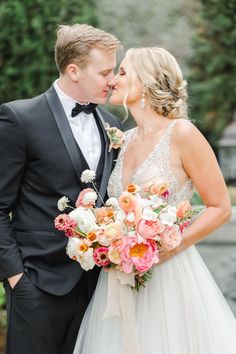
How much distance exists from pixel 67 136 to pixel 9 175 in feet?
1.10

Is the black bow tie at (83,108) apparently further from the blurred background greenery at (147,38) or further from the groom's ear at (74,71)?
the blurred background greenery at (147,38)

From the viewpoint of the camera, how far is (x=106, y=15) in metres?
11.1

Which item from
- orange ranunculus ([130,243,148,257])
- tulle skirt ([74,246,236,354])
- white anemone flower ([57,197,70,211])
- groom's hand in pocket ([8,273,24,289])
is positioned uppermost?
white anemone flower ([57,197,70,211])

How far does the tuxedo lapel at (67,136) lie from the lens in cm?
360

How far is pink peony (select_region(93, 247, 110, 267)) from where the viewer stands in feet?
10.6

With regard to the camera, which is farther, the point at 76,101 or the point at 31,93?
the point at 31,93

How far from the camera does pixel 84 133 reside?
12.3ft

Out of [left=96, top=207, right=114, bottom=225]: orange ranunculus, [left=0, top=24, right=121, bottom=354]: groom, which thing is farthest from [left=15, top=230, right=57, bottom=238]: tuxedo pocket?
[left=96, top=207, right=114, bottom=225]: orange ranunculus

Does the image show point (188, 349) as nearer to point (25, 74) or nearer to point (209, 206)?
point (209, 206)

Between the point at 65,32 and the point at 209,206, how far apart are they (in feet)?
3.63

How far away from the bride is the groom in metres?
0.11

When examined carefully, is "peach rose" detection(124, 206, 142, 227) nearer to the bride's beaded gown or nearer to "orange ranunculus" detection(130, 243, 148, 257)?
"orange ranunculus" detection(130, 243, 148, 257)

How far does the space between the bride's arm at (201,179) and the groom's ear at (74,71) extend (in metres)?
0.58

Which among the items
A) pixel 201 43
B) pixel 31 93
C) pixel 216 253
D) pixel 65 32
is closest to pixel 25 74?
pixel 31 93
